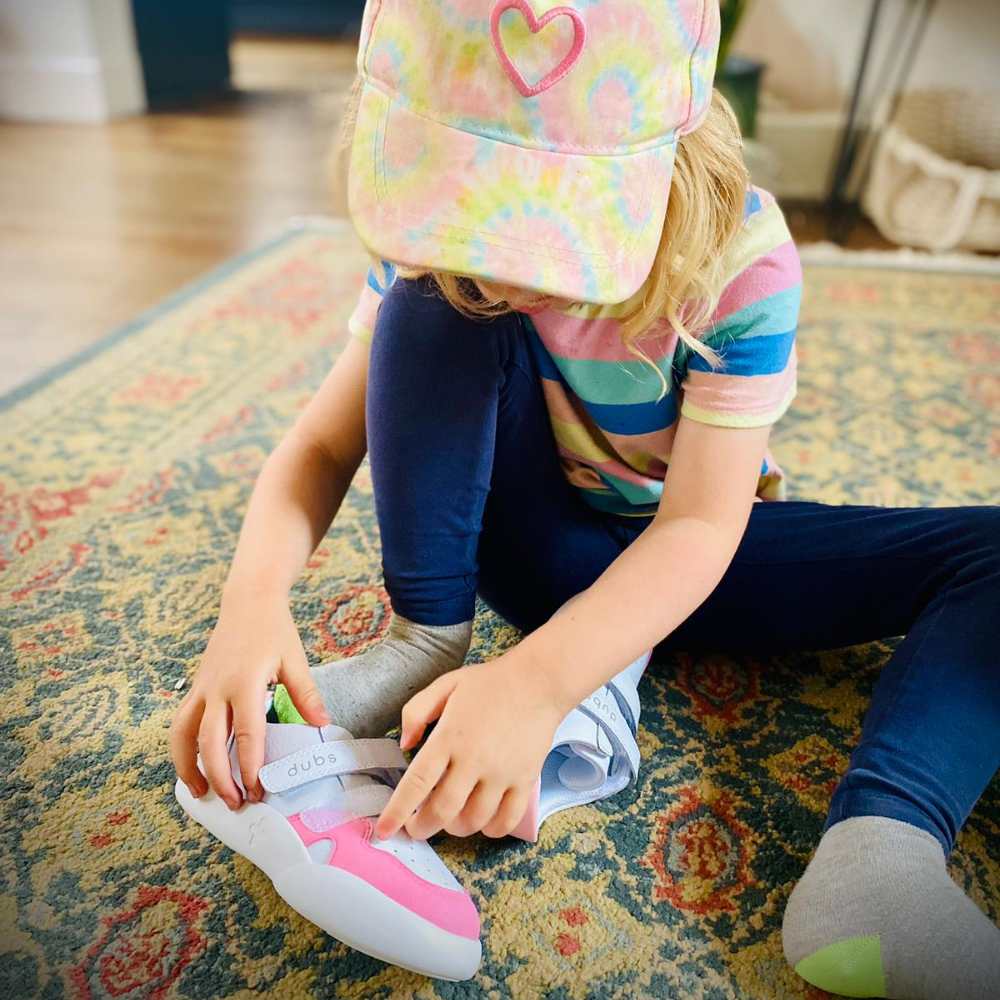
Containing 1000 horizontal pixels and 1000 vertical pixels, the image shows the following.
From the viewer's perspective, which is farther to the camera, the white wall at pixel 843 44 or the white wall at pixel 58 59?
the white wall at pixel 58 59

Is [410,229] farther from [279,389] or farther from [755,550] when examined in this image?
[279,389]

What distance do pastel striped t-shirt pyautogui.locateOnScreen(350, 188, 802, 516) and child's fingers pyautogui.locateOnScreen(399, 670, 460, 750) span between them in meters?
0.20

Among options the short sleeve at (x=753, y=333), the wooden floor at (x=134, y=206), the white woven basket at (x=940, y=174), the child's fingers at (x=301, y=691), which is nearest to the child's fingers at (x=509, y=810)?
the child's fingers at (x=301, y=691)

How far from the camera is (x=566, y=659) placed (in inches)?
19.9

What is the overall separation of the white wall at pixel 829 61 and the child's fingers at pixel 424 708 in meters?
2.01

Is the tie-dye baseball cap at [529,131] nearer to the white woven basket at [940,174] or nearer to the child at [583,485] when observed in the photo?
the child at [583,485]

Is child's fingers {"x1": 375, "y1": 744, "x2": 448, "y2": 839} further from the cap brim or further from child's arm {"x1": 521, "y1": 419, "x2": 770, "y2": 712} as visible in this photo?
the cap brim

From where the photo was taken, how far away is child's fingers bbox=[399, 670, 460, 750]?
19.2 inches

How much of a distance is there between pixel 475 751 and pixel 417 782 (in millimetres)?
33

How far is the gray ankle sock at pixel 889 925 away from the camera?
44cm

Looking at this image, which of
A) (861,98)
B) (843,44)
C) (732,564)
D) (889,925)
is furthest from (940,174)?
(889,925)

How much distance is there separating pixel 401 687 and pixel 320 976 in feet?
0.58

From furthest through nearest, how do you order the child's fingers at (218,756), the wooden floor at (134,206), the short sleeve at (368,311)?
the wooden floor at (134,206) → the short sleeve at (368,311) → the child's fingers at (218,756)

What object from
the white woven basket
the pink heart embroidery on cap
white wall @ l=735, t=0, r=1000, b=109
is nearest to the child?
the pink heart embroidery on cap
